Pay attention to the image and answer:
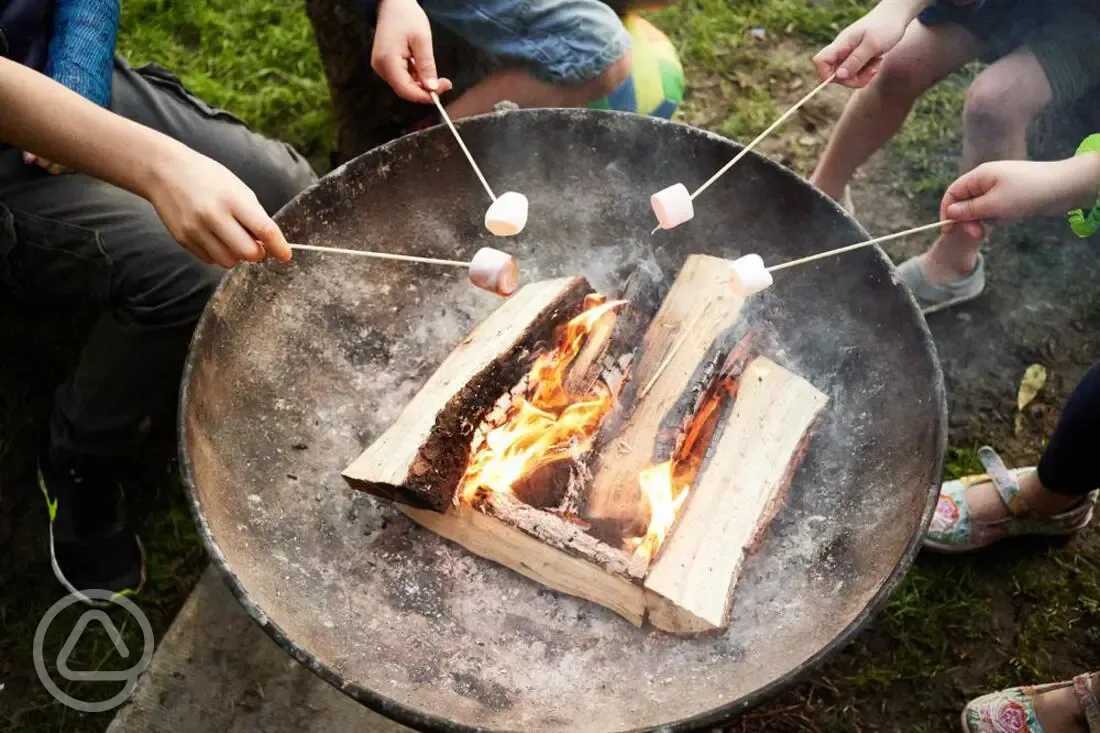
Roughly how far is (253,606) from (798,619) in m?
1.18

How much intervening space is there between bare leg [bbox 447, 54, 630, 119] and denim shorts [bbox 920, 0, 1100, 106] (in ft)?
3.50

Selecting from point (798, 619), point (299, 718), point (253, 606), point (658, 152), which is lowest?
point (299, 718)

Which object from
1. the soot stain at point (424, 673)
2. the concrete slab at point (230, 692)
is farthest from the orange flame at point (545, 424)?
the concrete slab at point (230, 692)

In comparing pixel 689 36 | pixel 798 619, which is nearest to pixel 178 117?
pixel 798 619

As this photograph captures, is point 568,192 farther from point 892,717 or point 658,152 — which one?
point 892,717

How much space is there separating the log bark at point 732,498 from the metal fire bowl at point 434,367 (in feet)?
0.32

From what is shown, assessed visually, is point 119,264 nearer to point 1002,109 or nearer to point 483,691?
point 483,691

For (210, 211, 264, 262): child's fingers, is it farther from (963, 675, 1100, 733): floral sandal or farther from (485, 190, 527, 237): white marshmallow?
(963, 675, 1100, 733): floral sandal

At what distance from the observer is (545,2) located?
298cm

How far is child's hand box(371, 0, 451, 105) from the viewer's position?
2.47 metres

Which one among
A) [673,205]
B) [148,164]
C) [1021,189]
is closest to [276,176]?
[148,164]

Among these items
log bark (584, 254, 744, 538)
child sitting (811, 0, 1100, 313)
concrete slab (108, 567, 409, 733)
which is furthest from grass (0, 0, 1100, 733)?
log bark (584, 254, 744, 538)

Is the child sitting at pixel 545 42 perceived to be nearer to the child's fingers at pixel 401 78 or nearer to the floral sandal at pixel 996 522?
the child's fingers at pixel 401 78

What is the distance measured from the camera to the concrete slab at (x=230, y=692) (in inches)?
98.4
